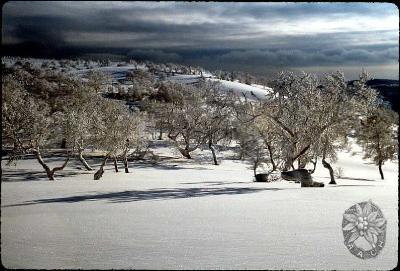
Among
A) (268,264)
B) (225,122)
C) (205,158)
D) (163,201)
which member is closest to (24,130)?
(163,201)

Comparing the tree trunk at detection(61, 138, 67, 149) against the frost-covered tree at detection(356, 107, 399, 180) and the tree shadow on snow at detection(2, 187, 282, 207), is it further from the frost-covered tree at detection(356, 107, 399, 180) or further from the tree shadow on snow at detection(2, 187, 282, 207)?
the frost-covered tree at detection(356, 107, 399, 180)

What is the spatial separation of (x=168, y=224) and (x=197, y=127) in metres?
9.73

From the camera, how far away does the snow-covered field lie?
3.83 m

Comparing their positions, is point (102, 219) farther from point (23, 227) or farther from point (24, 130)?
point (24, 130)

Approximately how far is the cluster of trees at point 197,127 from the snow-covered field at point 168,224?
1061 millimetres

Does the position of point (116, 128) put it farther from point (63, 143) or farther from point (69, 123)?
point (63, 143)

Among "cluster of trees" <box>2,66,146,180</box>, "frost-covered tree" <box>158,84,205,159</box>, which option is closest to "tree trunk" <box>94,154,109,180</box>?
"cluster of trees" <box>2,66,146,180</box>

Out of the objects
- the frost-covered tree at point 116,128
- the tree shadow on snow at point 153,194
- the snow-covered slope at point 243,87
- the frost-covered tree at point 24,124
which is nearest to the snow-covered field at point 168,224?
the tree shadow on snow at point 153,194

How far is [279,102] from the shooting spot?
1072 cm

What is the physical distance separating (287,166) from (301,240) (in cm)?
652

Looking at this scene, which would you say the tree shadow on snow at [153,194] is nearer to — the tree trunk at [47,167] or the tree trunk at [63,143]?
the tree trunk at [47,167]

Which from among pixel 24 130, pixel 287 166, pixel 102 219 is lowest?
pixel 287 166

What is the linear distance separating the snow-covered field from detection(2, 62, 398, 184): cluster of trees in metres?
1.06

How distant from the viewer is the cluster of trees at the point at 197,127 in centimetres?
783
